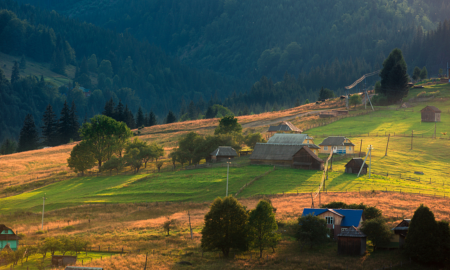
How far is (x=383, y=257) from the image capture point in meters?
39.9

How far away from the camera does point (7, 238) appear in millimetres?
43719

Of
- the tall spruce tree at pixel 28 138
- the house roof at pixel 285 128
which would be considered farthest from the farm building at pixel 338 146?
the tall spruce tree at pixel 28 138

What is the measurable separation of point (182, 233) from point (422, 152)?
199 ft

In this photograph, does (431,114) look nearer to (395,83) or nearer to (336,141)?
(395,83)

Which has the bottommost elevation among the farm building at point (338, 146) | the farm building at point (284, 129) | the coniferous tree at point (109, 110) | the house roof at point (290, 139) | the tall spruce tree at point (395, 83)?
the farm building at point (338, 146)

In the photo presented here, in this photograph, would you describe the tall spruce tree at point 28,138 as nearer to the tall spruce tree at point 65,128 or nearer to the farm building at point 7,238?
the tall spruce tree at point 65,128

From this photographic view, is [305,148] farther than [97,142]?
No

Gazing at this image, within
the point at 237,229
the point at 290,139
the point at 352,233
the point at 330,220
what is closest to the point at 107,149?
the point at 290,139

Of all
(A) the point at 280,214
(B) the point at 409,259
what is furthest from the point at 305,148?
(B) the point at 409,259

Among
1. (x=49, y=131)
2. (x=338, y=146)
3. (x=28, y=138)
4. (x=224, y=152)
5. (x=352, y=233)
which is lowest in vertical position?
(x=352, y=233)

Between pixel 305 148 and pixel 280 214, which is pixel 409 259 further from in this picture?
pixel 305 148

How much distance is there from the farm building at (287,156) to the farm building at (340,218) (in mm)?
32299

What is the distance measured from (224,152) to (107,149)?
26.1 m

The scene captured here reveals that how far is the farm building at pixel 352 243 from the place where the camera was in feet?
135
